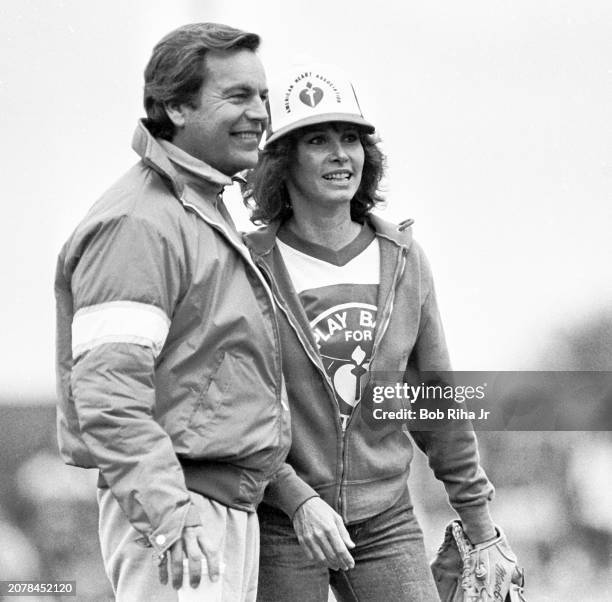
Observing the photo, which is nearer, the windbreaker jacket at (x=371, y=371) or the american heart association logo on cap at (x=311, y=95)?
the windbreaker jacket at (x=371, y=371)

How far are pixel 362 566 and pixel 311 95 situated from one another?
0.91 meters

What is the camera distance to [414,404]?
2725mm

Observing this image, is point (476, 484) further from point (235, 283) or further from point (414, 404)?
point (235, 283)

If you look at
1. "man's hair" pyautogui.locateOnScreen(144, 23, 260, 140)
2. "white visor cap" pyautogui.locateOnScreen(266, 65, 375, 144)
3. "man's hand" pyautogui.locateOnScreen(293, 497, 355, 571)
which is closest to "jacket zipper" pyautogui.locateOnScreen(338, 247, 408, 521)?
"man's hand" pyautogui.locateOnScreen(293, 497, 355, 571)

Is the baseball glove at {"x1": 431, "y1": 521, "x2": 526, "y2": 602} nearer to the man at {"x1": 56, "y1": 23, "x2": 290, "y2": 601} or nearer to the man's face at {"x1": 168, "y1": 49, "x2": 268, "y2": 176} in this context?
the man at {"x1": 56, "y1": 23, "x2": 290, "y2": 601}

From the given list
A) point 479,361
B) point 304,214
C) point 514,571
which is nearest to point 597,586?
point 479,361

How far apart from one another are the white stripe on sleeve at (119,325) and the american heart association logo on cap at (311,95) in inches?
29.3

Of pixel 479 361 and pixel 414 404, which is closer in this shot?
pixel 414 404

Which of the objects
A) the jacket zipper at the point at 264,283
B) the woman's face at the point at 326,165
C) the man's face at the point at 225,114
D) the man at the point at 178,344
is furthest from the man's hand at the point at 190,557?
the woman's face at the point at 326,165

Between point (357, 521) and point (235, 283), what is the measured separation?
612 millimetres

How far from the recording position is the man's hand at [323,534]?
94.4 inches

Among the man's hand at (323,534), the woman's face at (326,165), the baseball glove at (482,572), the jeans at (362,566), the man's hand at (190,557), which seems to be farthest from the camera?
the baseball glove at (482,572)

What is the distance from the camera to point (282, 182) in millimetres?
2736

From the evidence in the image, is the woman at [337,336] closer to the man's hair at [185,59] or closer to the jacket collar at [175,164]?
the jacket collar at [175,164]
